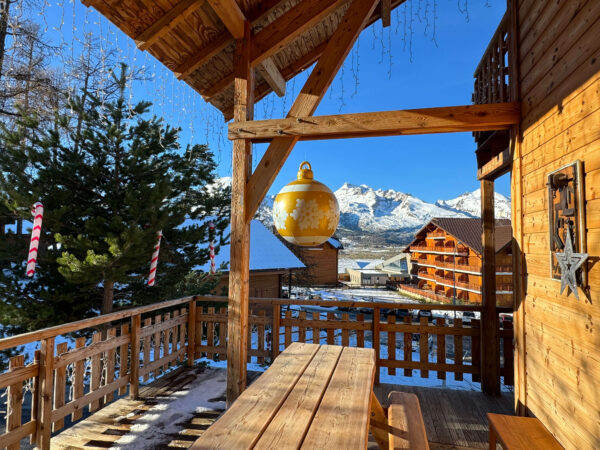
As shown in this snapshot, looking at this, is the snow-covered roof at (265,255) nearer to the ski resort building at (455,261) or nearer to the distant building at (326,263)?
the distant building at (326,263)

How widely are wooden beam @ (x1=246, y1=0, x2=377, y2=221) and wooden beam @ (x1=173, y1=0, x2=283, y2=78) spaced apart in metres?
0.76

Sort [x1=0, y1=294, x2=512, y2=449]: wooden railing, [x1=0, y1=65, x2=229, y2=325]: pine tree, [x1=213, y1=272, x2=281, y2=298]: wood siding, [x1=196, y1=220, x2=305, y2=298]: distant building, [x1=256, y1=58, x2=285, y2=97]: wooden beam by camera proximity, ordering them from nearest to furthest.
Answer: [x1=0, y1=294, x2=512, y2=449]: wooden railing → [x1=256, y1=58, x2=285, y2=97]: wooden beam → [x1=0, y1=65, x2=229, y2=325]: pine tree → [x1=196, y1=220, x2=305, y2=298]: distant building → [x1=213, y1=272, x2=281, y2=298]: wood siding

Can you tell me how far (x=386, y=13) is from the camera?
3.44 m

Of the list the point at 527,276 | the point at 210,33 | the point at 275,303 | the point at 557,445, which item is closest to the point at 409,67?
the point at 210,33

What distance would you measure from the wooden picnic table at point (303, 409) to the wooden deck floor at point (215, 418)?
1.20 meters

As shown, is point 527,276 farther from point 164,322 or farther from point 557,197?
point 164,322

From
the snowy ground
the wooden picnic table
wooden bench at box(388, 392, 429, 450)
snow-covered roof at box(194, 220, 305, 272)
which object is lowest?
the snowy ground

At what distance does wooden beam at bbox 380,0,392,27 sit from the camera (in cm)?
337

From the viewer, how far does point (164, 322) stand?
381 centimetres

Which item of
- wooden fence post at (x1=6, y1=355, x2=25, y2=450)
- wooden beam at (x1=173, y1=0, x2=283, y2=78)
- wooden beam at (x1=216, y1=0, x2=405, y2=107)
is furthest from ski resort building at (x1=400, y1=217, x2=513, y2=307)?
wooden fence post at (x1=6, y1=355, x2=25, y2=450)

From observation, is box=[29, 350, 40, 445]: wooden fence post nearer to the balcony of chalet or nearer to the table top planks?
the balcony of chalet

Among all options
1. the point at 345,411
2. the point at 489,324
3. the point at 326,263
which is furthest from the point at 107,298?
the point at 326,263

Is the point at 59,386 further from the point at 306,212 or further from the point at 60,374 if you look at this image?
the point at 306,212

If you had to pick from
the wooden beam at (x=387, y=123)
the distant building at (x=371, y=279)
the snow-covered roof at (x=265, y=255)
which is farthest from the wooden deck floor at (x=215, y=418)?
the distant building at (x=371, y=279)
